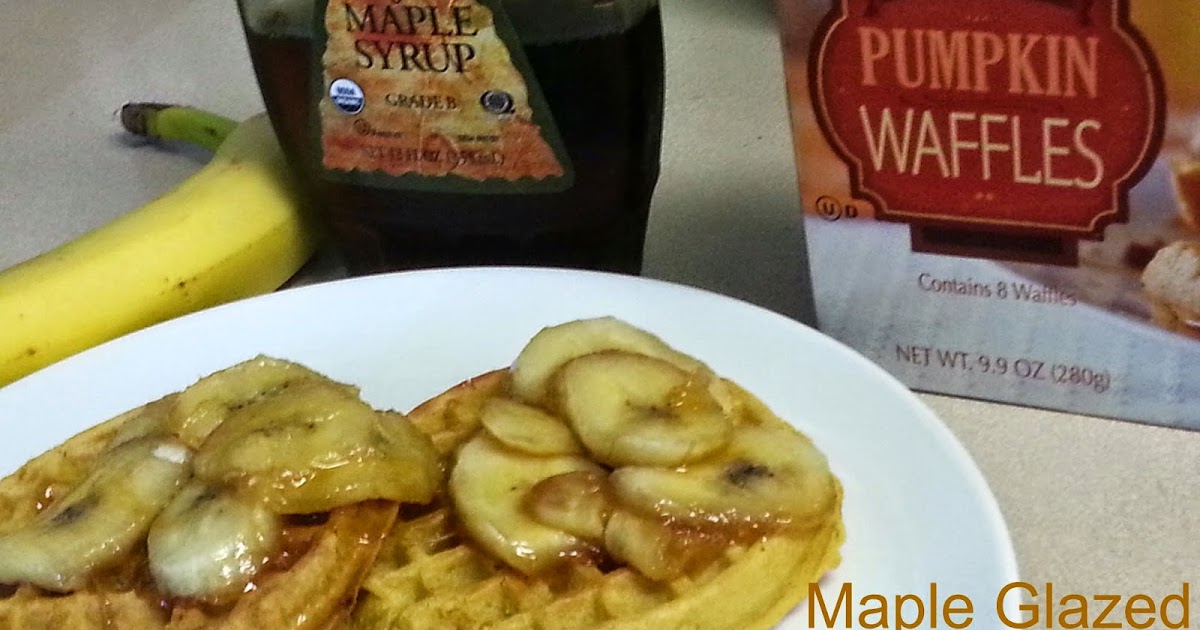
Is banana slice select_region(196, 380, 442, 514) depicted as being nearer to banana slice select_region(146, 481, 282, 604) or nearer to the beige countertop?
banana slice select_region(146, 481, 282, 604)

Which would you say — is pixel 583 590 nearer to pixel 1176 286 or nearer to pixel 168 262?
pixel 1176 286

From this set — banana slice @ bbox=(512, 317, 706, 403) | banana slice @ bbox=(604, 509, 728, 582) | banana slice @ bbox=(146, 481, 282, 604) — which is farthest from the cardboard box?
banana slice @ bbox=(146, 481, 282, 604)

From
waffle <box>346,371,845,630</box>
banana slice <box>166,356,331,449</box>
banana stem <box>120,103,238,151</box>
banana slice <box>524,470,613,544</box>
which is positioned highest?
banana stem <box>120,103,238,151</box>

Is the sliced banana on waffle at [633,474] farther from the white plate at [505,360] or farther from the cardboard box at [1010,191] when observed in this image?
the cardboard box at [1010,191]

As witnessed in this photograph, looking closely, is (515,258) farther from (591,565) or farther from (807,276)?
(591,565)

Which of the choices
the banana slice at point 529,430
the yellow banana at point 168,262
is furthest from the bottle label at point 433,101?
the banana slice at point 529,430

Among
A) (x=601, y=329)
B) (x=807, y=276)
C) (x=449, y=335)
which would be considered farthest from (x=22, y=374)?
(x=807, y=276)
